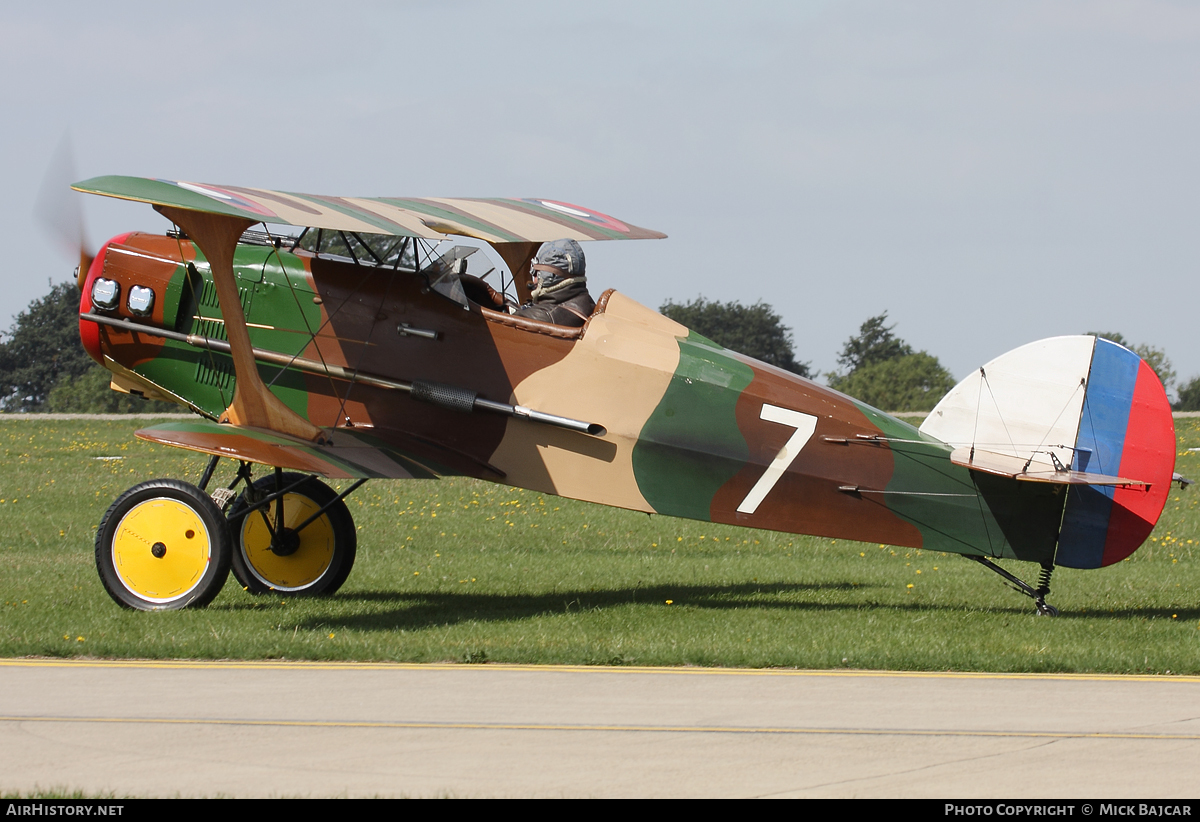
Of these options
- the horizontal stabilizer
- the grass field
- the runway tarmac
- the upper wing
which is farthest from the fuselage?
the runway tarmac

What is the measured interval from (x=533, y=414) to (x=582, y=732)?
3.87 meters

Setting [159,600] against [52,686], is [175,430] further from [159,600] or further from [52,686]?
[52,686]

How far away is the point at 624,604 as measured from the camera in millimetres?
10164

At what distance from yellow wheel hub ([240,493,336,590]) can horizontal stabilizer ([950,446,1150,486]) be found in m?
5.22

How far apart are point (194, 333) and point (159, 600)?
2.35 m

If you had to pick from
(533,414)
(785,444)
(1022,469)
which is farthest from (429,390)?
(1022,469)

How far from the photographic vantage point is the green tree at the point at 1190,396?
78037mm

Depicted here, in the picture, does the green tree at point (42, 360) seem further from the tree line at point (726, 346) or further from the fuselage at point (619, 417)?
the fuselage at point (619, 417)

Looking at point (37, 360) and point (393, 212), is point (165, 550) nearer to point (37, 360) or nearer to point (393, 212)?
point (393, 212)

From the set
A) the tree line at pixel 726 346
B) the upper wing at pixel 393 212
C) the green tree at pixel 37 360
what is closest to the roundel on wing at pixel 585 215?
the upper wing at pixel 393 212

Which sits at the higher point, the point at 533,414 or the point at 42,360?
the point at 533,414

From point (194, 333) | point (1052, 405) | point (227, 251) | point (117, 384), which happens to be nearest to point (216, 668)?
point (227, 251)

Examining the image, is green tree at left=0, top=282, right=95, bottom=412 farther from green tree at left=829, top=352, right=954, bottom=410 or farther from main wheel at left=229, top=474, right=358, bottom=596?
main wheel at left=229, top=474, right=358, bottom=596

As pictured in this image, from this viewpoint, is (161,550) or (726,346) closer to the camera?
(161,550)
